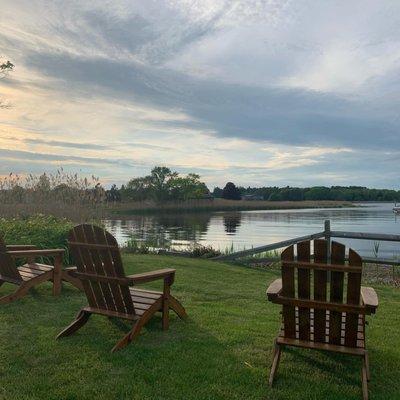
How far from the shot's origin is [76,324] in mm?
5031

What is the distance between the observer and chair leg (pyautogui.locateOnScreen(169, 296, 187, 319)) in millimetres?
5390

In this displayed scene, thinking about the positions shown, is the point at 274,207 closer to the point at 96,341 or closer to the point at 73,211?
the point at 73,211

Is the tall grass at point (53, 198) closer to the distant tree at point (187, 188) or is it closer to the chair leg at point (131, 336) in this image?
the chair leg at point (131, 336)

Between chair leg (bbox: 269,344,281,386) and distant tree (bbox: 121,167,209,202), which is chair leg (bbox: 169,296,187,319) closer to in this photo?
chair leg (bbox: 269,344,281,386)

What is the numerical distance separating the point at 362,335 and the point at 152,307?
214cm

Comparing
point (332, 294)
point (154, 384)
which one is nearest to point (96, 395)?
point (154, 384)

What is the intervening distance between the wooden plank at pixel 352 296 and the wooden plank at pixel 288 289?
0.45 m

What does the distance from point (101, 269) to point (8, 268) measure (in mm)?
2695

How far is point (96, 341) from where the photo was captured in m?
4.84

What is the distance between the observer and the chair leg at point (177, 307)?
212 inches

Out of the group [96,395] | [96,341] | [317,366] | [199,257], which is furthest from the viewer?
[199,257]

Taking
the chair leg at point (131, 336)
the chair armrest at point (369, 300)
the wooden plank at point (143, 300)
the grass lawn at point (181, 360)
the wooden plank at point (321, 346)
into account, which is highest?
the chair armrest at point (369, 300)

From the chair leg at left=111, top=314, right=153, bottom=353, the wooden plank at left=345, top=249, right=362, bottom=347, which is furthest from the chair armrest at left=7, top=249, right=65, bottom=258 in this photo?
the wooden plank at left=345, top=249, right=362, bottom=347

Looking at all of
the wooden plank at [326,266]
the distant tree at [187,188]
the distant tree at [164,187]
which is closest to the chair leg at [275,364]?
the wooden plank at [326,266]
